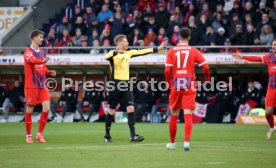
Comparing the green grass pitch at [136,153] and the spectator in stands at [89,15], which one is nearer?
the green grass pitch at [136,153]

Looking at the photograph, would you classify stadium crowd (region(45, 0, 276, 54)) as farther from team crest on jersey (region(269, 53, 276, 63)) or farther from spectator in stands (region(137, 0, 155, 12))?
team crest on jersey (region(269, 53, 276, 63))

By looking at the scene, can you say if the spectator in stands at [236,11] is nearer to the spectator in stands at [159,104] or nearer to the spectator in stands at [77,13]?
the spectator in stands at [159,104]

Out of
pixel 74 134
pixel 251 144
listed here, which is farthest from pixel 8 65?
pixel 251 144

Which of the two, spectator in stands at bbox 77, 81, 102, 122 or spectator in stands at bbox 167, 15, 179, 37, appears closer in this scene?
spectator in stands at bbox 167, 15, 179, 37

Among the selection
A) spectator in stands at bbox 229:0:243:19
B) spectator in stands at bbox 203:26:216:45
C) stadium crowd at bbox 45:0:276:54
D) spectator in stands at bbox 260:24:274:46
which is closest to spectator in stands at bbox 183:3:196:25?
stadium crowd at bbox 45:0:276:54

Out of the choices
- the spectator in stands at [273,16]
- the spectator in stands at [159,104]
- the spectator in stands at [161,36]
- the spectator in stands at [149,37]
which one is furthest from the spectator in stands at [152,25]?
the spectator in stands at [273,16]

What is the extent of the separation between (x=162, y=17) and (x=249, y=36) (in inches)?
177

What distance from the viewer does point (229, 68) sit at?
3120 centimetres

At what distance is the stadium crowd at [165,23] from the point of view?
29.0 m

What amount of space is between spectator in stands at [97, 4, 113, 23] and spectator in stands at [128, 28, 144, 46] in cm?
234

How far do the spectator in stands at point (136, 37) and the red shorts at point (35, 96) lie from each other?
13.4 m

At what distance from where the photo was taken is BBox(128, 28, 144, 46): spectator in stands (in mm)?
30688

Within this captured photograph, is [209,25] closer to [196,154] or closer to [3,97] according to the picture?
[3,97]

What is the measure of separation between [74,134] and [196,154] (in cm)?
774
